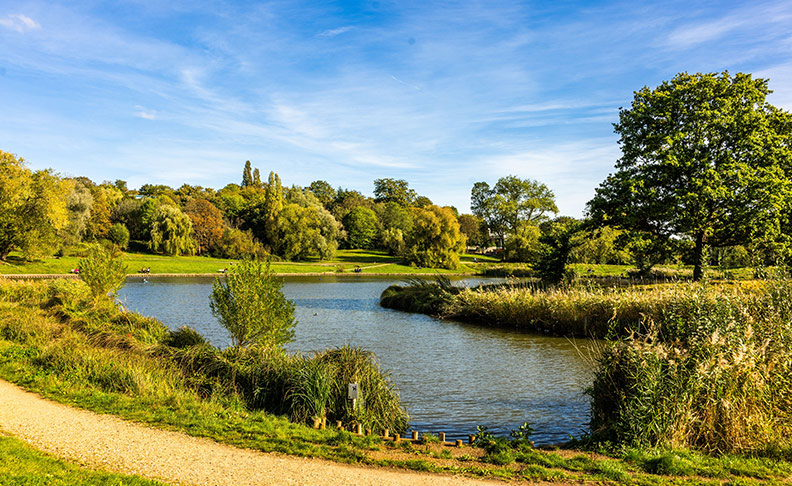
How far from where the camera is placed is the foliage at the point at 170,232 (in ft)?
213

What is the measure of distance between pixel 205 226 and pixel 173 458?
2848 inches

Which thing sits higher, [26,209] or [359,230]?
[359,230]

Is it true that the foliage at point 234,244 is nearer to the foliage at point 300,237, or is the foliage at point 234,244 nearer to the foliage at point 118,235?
the foliage at point 300,237

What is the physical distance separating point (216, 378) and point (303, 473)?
16.1 ft

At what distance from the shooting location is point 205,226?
74.2 m

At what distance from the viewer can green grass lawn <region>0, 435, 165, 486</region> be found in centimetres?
567

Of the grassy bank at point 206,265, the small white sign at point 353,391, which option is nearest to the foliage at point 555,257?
the small white sign at point 353,391

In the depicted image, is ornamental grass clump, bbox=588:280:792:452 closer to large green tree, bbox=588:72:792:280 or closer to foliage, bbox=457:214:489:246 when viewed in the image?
large green tree, bbox=588:72:792:280

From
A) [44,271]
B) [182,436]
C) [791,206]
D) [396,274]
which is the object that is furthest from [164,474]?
[396,274]

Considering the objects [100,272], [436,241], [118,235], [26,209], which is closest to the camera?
[100,272]

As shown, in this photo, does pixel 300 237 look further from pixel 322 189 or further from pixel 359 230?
pixel 322 189

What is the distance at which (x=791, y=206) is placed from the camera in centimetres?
2628

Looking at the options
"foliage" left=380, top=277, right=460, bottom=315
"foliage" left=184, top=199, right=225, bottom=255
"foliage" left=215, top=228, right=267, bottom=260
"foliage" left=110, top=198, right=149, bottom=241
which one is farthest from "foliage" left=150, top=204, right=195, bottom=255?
"foliage" left=380, top=277, right=460, bottom=315

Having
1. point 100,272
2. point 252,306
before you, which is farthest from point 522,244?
point 252,306
